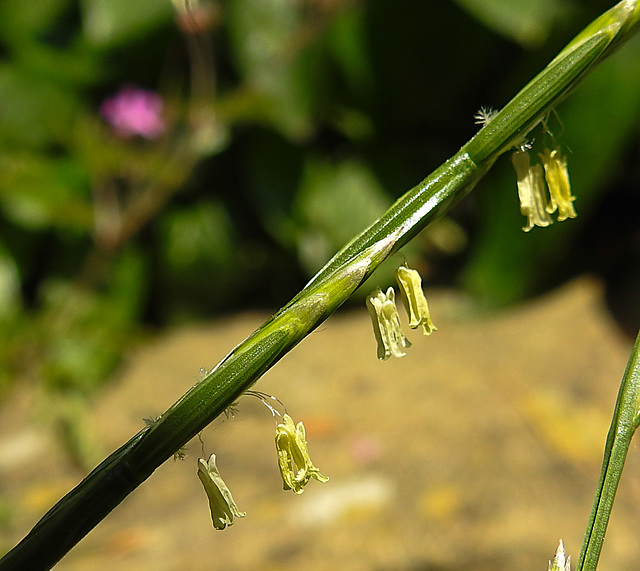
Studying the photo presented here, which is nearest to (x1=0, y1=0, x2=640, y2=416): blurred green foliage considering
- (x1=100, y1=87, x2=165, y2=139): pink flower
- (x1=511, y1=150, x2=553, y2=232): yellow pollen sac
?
(x1=100, y1=87, x2=165, y2=139): pink flower

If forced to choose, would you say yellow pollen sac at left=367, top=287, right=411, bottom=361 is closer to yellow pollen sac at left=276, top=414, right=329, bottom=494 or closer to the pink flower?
yellow pollen sac at left=276, top=414, right=329, bottom=494

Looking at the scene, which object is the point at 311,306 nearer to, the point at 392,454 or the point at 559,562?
the point at 559,562

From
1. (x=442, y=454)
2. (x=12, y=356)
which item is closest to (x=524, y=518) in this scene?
(x=442, y=454)

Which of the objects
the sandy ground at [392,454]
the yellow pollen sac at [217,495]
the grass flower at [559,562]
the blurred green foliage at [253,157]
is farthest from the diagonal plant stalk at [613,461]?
the blurred green foliage at [253,157]

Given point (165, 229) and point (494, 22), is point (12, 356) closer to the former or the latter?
point (165, 229)

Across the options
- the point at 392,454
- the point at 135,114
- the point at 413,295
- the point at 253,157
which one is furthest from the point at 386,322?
the point at 253,157

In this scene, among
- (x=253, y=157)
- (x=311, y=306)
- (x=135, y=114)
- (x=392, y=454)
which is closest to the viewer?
(x=311, y=306)
